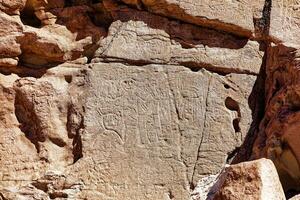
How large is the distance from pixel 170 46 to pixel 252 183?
2862 mm

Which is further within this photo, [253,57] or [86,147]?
[253,57]

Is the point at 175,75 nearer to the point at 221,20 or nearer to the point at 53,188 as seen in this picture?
A: the point at 221,20

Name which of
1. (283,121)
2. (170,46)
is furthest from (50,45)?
(283,121)

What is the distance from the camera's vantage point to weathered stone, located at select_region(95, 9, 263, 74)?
818cm

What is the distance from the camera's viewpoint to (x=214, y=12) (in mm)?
8422

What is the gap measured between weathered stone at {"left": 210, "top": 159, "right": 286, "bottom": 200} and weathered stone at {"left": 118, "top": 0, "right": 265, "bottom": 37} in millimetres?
2810

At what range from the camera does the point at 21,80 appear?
811 centimetres

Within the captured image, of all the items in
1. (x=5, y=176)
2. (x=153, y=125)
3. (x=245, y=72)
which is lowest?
(x=5, y=176)

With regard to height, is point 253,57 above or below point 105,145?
above

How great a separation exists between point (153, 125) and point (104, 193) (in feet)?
2.82

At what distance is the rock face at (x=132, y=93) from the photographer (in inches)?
309

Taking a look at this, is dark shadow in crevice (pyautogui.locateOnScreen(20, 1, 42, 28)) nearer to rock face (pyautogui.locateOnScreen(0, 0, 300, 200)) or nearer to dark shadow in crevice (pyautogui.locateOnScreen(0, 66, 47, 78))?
rock face (pyautogui.locateOnScreen(0, 0, 300, 200))

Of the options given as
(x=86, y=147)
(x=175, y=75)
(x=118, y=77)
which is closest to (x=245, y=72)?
(x=175, y=75)

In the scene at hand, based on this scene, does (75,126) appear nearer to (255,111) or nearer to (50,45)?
(50,45)
